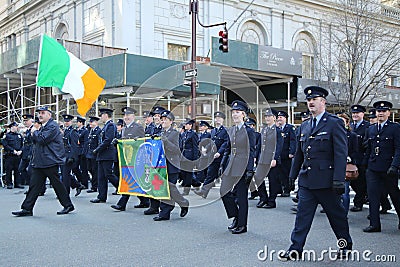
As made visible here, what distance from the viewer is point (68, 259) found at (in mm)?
5477

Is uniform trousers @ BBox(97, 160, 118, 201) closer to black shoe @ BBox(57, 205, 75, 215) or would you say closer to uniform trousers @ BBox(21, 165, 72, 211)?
black shoe @ BBox(57, 205, 75, 215)

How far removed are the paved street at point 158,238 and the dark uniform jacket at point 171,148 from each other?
0.90 meters

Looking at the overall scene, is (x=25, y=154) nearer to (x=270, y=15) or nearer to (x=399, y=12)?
(x=270, y=15)

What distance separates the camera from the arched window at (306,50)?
30.2 m

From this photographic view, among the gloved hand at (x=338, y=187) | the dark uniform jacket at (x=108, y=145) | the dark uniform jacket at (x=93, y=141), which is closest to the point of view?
the gloved hand at (x=338, y=187)

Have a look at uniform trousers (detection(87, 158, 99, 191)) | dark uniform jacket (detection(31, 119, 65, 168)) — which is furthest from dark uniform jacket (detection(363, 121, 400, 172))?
uniform trousers (detection(87, 158, 99, 191))

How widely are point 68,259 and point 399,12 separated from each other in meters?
34.2

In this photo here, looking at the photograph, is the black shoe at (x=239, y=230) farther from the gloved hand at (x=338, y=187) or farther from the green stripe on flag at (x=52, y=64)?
the green stripe on flag at (x=52, y=64)

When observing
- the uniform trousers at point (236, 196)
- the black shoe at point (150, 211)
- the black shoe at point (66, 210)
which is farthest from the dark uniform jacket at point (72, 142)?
the uniform trousers at point (236, 196)

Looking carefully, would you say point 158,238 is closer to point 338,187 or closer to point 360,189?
point 338,187

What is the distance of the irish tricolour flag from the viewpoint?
42.8 ft

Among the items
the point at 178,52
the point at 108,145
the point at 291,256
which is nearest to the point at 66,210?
the point at 108,145

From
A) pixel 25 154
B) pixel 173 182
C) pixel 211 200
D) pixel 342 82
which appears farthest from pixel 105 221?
pixel 342 82

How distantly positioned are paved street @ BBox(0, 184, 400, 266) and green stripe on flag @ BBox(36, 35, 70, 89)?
200 inches
